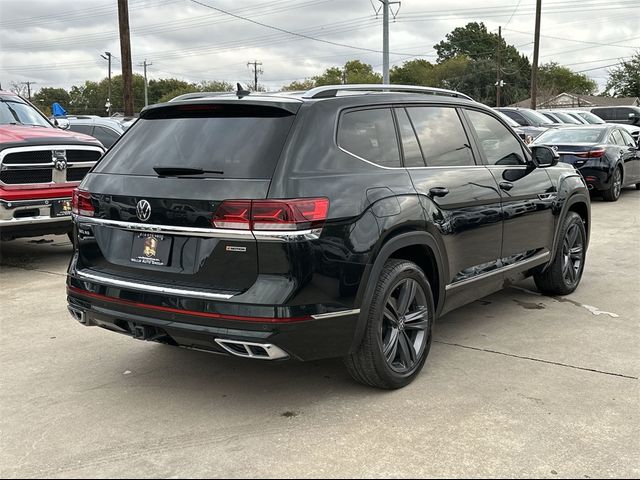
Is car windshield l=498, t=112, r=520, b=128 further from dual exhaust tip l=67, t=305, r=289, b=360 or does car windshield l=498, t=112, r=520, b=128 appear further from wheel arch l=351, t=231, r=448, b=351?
dual exhaust tip l=67, t=305, r=289, b=360

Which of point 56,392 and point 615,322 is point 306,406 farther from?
point 615,322

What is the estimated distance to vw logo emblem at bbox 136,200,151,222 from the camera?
11.8ft

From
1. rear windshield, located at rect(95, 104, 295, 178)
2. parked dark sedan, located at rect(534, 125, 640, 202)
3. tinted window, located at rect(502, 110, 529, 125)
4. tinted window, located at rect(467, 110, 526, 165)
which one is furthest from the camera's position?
tinted window, located at rect(502, 110, 529, 125)

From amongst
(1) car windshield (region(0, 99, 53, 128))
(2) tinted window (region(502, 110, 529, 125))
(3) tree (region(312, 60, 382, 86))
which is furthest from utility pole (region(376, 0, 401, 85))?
(3) tree (region(312, 60, 382, 86))

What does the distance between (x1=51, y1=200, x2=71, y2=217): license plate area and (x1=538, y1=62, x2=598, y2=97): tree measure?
347 ft

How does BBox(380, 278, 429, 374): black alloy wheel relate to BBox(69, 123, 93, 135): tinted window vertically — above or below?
below

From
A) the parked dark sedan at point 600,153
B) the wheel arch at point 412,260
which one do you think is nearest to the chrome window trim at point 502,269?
the wheel arch at point 412,260

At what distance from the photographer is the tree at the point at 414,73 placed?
10869 centimetres

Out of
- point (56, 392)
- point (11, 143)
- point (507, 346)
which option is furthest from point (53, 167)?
point (507, 346)

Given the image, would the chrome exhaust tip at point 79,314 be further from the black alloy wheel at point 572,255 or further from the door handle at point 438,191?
the black alloy wheel at point 572,255

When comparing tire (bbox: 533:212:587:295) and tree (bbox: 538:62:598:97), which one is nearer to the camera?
tire (bbox: 533:212:587:295)

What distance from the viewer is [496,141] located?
5.21m

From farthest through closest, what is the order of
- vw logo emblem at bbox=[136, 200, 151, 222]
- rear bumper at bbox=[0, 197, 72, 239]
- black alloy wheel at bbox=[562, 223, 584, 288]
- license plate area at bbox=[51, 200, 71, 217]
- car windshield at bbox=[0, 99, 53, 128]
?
car windshield at bbox=[0, 99, 53, 128], license plate area at bbox=[51, 200, 71, 217], rear bumper at bbox=[0, 197, 72, 239], black alloy wheel at bbox=[562, 223, 584, 288], vw logo emblem at bbox=[136, 200, 151, 222]

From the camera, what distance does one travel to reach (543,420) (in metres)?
3.60
